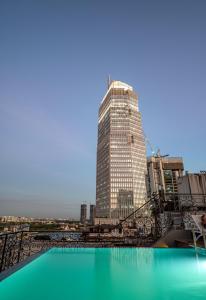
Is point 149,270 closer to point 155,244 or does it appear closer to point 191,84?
point 155,244

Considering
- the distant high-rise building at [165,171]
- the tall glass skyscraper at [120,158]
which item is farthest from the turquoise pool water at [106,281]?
the distant high-rise building at [165,171]

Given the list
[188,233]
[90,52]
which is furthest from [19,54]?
[188,233]

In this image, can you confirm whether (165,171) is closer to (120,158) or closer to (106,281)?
(120,158)

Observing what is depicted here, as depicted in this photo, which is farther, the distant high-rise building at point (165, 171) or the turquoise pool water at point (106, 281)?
the distant high-rise building at point (165, 171)

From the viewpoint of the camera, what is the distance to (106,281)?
147 inches

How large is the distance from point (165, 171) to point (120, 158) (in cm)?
4244

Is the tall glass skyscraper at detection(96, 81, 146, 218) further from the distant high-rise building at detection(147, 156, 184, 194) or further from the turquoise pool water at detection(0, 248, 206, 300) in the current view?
the turquoise pool water at detection(0, 248, 206, 300)

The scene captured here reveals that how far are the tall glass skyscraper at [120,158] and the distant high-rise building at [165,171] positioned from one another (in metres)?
16.2

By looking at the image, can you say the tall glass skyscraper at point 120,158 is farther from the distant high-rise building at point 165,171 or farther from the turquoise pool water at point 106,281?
the turquoise pool water at point 106,281

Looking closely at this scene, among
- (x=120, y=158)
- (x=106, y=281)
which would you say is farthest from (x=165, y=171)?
(x=106, y=281)

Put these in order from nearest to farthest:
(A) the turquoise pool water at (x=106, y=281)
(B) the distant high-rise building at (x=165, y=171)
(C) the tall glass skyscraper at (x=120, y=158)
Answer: (A) the turquoise pool water at (x=106, y=281) → (C) the tall glass skyscraper at (x=120, y=158) → (B) the distant high-rise building at (x=165, y=171)

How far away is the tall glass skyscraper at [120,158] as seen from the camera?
94.1 m

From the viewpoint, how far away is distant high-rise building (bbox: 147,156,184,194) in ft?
380

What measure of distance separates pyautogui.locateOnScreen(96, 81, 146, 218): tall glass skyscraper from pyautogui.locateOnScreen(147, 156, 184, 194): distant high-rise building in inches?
639
